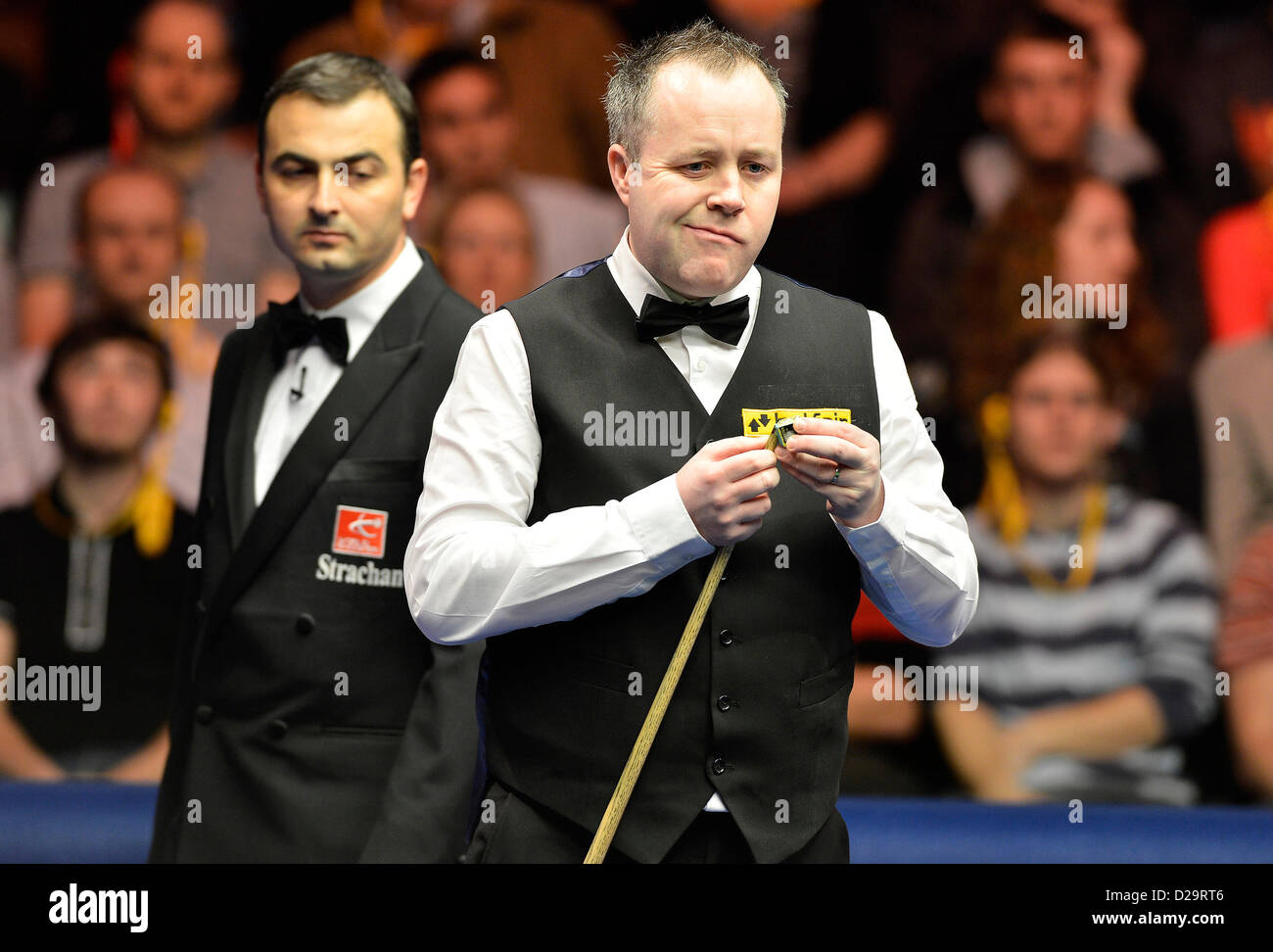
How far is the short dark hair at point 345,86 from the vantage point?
7.89 feet

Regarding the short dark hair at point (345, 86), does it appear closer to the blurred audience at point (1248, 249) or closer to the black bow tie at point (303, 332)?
the black bow tie at point (303, 332)

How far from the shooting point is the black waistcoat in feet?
5.88

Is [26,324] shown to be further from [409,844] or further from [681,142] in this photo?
[681,142]

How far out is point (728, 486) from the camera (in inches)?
66.4

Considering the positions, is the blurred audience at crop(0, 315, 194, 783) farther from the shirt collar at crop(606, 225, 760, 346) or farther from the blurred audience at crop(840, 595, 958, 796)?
the shirt collar at crop(606, 225, 760, 346)

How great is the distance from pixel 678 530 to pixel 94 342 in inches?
140

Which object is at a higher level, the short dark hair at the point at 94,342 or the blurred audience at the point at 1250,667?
the short dark hair at the point at 94,342

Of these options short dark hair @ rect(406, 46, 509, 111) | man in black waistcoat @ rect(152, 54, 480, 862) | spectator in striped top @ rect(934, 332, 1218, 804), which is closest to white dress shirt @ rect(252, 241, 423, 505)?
man in black waistcoat @ rect(152, 54, 480, 862)

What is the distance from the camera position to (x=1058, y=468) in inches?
177

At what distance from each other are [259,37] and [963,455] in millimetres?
2701

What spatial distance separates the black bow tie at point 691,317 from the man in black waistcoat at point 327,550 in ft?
1.87

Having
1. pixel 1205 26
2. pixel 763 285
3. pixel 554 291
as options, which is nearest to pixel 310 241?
pixel 554 291

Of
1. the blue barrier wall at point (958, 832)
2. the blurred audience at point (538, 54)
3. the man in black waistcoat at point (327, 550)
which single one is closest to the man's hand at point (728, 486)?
the man in black waistcoat at point (327, 550)

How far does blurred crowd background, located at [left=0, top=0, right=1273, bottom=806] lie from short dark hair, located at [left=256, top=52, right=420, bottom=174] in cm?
206
